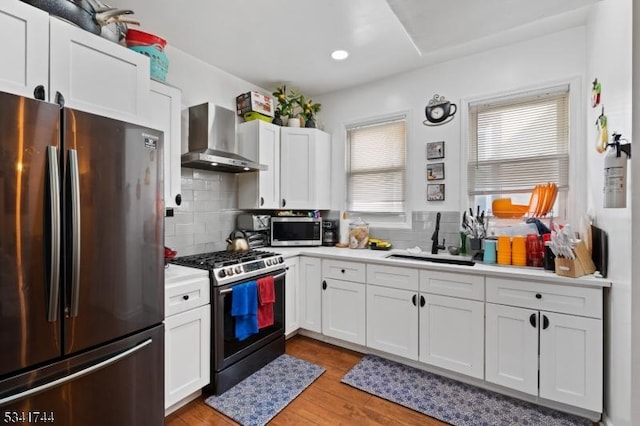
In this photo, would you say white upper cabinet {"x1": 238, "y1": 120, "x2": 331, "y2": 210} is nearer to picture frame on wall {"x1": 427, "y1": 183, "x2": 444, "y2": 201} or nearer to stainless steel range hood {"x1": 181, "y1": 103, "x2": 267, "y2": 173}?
stainless steel range hood {"x1": 181, "y1": 103, "x2": 267, "y2": 173}

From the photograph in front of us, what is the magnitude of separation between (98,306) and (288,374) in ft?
5.14

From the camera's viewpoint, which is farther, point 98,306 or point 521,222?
point 521,222

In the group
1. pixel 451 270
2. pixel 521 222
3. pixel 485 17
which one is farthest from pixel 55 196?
pixel 521 222

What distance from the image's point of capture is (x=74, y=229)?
4.04ft

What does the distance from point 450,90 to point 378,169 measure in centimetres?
104

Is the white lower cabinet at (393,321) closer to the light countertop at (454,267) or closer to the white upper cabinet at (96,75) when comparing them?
the light countertop at (454,267)

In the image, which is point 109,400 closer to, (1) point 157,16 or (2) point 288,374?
(2) point 288,374

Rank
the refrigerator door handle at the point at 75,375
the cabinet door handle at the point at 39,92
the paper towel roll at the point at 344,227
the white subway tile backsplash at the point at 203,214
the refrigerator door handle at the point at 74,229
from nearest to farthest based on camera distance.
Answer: the refrigerator door handle at the point at 75,375 < the refrigerator door handle at the point at 74,229 < the cabinet door handle at the point at 39,92 < the white subway tile backsplash at the point at 203,214 < the paper towel roll at the point at 344,227

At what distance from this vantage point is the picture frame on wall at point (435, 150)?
2914 millimetres

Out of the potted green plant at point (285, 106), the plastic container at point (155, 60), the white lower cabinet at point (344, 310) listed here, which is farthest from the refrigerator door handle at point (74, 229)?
the potted green plant at point (285, 106)

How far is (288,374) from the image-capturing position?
2.40 m

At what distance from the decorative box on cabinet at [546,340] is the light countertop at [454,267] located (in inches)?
2.0

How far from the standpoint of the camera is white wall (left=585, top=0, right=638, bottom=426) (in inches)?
55.7

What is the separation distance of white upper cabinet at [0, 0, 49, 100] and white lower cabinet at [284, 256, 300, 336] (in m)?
2.13
